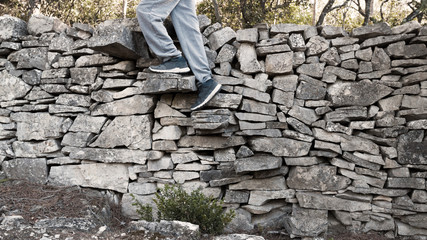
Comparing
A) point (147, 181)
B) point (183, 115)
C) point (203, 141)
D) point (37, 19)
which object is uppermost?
point (37, 19)

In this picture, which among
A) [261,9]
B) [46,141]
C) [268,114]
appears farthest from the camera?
[261,9]

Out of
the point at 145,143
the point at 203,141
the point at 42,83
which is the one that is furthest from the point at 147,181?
the point at 42,83

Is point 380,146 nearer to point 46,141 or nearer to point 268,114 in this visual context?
point 268,114

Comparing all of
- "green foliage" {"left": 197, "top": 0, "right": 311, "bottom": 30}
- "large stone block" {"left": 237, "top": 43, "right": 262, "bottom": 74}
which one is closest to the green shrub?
"large stone block" {"left": 237, "top": 43, "right": 262, "bottom": 74}

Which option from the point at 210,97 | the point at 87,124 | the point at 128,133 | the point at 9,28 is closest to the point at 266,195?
the point at 210,97

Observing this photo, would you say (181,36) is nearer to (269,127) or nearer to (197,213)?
(269,127)

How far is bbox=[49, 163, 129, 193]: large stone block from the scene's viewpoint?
4.41m

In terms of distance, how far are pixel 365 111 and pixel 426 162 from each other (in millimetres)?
859

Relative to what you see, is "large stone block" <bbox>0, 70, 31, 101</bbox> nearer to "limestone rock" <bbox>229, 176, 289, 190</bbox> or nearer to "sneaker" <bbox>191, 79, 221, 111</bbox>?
"sneaker" <bbox>191, 79, 221, 111</bbox>

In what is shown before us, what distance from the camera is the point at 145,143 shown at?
4309mm

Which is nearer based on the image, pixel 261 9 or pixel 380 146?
pixel 380 146

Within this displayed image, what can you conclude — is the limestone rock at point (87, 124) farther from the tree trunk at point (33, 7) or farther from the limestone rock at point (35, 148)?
the tree trunk at point (33, 7)

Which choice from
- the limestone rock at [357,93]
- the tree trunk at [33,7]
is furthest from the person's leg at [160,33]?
the tree trunk at [33,7]

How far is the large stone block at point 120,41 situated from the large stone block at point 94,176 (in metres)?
1.39
